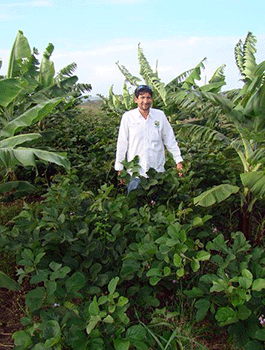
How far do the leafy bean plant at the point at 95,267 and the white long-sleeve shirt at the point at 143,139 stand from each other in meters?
0.83

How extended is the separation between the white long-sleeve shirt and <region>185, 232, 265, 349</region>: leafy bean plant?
1.99 meters

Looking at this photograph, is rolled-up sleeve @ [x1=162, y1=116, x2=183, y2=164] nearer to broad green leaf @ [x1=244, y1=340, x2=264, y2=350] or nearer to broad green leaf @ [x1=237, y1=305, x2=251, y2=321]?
broad green leaf @ [x1=237, y1=305, x2=251, y2=321]

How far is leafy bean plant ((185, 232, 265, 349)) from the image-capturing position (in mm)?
3021

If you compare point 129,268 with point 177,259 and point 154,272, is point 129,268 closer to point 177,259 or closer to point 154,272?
point 154,272

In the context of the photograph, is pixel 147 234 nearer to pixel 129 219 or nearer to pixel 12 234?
pixel 129 219

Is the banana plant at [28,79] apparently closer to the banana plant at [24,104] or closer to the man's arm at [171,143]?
the banana plant at [24,104]

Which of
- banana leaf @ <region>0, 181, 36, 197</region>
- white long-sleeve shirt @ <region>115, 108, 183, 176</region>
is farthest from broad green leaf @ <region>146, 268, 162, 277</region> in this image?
banana leaf @ <region>0, 181, 36, 197</region>

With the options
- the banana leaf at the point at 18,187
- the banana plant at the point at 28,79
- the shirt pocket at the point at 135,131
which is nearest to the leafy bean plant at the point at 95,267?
the shirt pocket at the point at 135,131

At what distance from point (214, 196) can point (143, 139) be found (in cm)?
129

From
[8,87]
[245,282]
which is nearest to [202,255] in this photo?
[245,282]

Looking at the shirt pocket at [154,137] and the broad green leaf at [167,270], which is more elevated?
the shirt pocket at [154,137]

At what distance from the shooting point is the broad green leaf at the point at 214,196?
4.29 m

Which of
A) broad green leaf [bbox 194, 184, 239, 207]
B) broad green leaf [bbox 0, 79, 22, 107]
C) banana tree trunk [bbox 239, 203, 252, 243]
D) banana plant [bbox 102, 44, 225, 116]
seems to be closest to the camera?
broad green leaf [bbox 194, 184, 239, 207]

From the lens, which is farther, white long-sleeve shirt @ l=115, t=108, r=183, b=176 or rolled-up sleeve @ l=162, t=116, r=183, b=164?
rolled-up sleeve @ l=162, t=116, r=183, b=164
